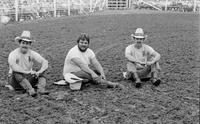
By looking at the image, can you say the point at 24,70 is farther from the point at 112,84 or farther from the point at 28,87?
the point at 112,84

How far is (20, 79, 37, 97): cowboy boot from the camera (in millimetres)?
5027

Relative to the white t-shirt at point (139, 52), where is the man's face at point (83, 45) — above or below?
above

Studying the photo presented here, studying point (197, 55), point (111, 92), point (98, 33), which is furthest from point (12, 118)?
point (98, 33)

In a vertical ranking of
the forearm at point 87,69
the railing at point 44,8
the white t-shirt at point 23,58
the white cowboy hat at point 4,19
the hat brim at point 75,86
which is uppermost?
the railing at point 44,8

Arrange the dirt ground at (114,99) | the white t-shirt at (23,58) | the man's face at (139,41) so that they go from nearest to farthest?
the dirt ground at (114,99)
the white t-shirt at (23,58)
the man's face at (139,41)

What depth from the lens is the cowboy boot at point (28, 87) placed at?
198 inches

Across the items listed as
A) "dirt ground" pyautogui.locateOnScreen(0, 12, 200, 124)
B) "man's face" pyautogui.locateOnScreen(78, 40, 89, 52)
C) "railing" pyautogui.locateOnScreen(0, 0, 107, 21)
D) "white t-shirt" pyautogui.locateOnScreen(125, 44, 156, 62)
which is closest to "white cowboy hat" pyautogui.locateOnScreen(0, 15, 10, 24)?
"railing" pyautogui.locateOnScreen(0, 0, 107, 21)

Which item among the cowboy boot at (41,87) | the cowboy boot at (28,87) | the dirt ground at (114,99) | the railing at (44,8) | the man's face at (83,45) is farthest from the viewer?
the railing at (44,8)

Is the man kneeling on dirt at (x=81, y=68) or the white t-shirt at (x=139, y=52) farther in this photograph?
the white t-shirt at (x=139, y=52)

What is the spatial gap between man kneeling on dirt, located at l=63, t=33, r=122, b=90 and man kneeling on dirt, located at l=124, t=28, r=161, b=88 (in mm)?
406

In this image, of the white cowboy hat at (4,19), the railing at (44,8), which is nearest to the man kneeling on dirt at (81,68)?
the white cowboy hat at (4,19)

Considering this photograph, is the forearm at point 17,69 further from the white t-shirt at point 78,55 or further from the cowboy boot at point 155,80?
the cowboy boot at point 155,80

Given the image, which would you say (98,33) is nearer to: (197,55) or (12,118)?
(197,55)

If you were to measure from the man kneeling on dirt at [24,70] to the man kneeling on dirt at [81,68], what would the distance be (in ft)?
1.32
